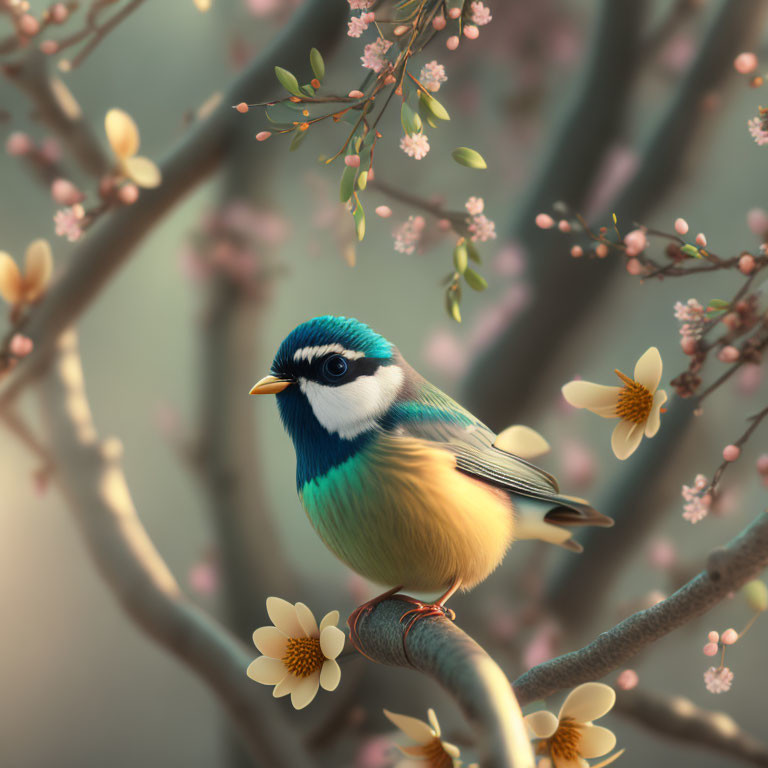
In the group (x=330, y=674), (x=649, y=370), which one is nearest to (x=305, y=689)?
(x=330, y=674)

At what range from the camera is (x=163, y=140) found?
3.80ft

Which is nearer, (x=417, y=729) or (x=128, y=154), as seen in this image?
(x=417, y=729)

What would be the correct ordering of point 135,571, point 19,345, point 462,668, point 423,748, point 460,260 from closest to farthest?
point 462,668
point 423,748
point 460,260
point 19,345
point 135,571

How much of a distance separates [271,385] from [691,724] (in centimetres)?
82

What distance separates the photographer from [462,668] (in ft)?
1.67

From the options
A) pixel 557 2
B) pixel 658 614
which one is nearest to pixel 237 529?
pixel 658 614

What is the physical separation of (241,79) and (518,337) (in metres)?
0.54

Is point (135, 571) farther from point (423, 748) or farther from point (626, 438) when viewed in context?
point (626, 438)

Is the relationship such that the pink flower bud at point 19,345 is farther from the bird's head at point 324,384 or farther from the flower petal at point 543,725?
the flower petal at point 543,725

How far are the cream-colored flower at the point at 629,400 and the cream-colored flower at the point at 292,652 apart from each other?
0.95 feet

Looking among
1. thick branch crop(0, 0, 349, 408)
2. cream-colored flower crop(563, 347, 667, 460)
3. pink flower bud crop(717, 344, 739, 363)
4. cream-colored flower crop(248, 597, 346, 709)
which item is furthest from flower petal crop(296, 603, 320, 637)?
thick branch crop(0, 0, 349, 408)

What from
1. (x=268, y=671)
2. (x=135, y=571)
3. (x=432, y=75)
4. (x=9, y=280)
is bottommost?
(x=135, y=571)

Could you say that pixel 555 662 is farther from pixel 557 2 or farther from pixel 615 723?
pixel 557 2

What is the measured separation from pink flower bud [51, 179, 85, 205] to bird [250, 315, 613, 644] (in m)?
0.57
